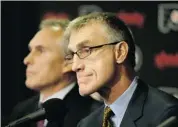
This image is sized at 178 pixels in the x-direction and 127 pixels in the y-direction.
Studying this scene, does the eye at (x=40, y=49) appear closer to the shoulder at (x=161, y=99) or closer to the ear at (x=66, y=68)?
the ear at (x=66, y=68)

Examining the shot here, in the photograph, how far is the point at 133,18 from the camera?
6.79 ft

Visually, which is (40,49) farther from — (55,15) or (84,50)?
(84,50)

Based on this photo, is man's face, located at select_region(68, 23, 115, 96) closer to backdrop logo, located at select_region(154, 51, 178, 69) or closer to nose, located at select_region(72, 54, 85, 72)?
nose, located at select_region(72, 54, 85, 72)

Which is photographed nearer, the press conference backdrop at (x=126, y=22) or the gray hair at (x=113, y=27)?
the gray hair at (x=113, y=27)

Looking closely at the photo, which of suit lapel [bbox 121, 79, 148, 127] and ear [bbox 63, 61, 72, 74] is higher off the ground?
ear [bbox 63, 61, 72, 74]

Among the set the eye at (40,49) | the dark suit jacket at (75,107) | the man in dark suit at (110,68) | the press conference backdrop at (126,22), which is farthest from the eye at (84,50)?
the press conference backdrop at (126,22)

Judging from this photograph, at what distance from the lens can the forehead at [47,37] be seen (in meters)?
1.79

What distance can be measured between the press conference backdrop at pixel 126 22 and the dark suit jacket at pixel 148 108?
761 mm

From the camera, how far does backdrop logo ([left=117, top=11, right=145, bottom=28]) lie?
2057mm

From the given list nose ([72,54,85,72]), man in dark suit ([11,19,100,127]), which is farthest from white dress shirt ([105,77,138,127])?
man in dark suit ([11,19,100,127])

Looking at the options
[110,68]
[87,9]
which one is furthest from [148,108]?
[87,9]

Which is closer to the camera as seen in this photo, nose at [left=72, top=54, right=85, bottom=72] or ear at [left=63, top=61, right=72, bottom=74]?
nose at [left=72, top=54, right=85, bottom=72]

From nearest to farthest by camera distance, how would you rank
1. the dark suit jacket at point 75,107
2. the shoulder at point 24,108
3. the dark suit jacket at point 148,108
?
the dark suit jacket at point 148,108
the dark suit jacket at point 75,107
the shoulder at point 24,108

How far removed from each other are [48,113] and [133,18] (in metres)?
0.82
